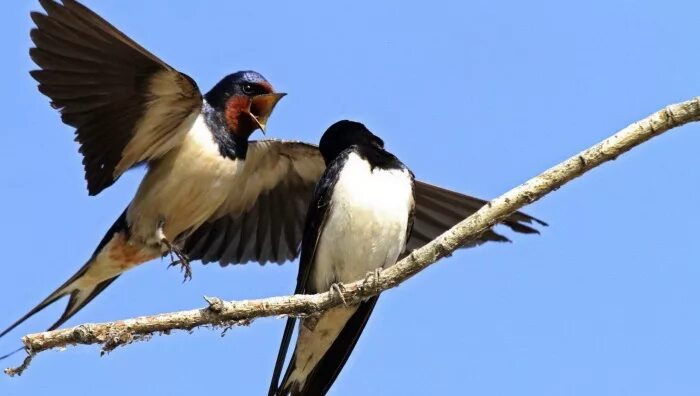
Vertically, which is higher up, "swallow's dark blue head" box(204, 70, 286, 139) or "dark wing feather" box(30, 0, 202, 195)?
"swallow's dark blue head" box(204, 70, 286, 139)

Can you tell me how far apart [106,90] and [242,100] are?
0.91 metres

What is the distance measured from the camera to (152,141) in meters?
7.88

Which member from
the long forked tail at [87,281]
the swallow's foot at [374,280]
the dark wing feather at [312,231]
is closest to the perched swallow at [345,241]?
the dark wing feather at [312,231]

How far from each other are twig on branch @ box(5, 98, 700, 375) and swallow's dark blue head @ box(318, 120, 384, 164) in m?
1.65

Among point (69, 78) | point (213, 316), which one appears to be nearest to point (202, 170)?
point (69, 78)

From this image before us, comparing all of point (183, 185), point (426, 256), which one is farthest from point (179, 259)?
point (426, 256)

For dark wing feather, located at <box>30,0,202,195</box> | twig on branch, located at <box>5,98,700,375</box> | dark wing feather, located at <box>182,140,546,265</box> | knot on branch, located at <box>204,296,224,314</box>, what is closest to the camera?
twig on branch, located at <box>5,98,700,375</box>

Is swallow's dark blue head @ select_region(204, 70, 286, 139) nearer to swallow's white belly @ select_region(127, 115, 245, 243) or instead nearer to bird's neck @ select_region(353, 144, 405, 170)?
swallow's white belly @ select_region(127, 115, 245, 243)

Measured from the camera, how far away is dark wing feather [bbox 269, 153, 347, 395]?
6891 millimetres

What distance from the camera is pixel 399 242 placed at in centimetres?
699

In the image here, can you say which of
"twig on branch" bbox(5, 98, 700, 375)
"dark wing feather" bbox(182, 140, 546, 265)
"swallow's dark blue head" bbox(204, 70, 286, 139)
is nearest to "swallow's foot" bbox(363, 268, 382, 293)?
"twig on branch" bbox(5, 98, 700, 375)

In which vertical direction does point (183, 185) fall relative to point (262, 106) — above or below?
below

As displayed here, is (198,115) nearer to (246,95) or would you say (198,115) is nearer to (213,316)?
(246,95)

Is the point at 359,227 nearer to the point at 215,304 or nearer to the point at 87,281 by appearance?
the point at 215,304
